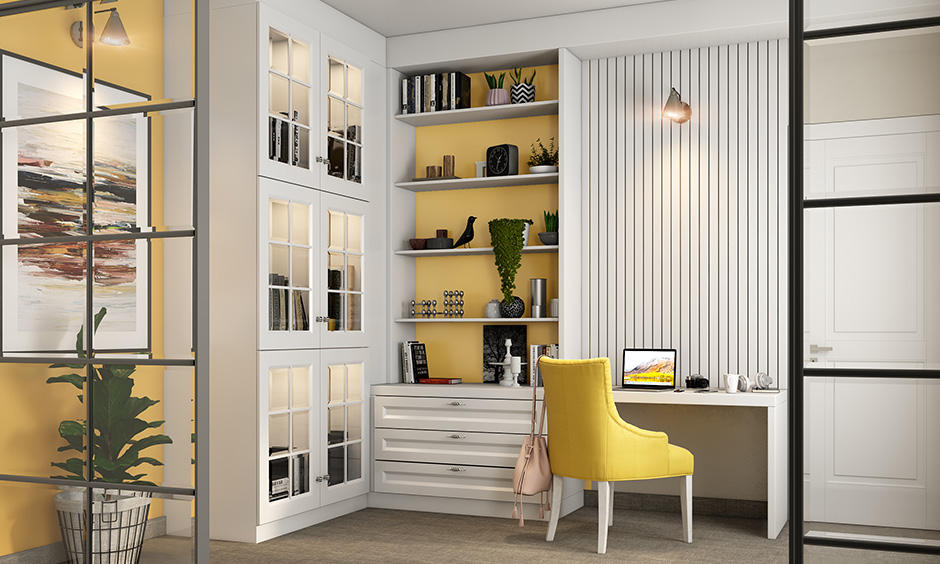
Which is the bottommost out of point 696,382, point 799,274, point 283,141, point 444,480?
point 444,480

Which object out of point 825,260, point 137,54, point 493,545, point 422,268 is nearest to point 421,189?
point 422,268

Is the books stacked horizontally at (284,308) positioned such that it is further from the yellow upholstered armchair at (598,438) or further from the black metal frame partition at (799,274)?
the black metal frame partition at (799,274)

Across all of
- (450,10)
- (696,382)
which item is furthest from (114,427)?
(450,10)

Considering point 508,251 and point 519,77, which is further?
point 519,77

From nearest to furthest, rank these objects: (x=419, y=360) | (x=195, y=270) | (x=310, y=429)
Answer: (x=195, y=270) → (x=310, y=429) → (x=419, y=360)

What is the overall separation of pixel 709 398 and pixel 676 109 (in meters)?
1.76

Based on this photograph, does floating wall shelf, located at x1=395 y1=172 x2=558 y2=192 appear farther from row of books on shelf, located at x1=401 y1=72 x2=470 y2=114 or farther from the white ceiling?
the white ceiling

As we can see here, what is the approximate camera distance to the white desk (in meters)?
4.44

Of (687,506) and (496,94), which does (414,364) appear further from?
(687,506)

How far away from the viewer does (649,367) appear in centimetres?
522

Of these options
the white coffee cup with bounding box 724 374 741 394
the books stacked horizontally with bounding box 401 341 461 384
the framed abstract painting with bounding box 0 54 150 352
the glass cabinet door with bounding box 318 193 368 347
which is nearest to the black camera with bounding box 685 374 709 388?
the white coffee cup with bounding box 724 374 741 394

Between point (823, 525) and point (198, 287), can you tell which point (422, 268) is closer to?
point (198, 287)

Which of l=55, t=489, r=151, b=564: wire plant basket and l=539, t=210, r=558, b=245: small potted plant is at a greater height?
l=539, t=210, r=558, b=245: small potted plant

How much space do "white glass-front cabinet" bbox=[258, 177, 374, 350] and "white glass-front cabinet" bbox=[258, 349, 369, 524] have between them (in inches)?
4.5
